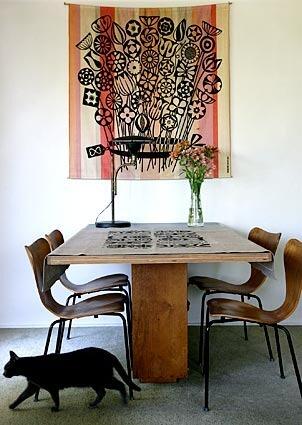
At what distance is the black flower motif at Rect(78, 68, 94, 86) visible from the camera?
3.18 m

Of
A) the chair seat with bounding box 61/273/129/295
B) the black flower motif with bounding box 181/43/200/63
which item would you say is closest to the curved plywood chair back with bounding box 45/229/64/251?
the chair seat with bounding box 61/273/129/295

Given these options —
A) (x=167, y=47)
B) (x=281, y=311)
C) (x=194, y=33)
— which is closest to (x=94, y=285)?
(x=281, y=311)

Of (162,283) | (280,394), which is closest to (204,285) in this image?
(162,283)

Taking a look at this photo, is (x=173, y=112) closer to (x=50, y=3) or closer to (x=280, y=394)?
(x=50, y=3)

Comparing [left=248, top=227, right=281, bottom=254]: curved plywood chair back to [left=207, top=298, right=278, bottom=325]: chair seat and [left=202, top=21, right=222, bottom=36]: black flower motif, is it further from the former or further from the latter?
[left=202, top=21, right=222, bottom=36]: black flower motif

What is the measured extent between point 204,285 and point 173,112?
51.9 inches

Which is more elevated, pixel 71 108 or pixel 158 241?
pixel 71 108

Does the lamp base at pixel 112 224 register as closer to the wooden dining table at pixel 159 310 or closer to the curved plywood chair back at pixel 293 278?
the wooden dining table at pixel 159 310

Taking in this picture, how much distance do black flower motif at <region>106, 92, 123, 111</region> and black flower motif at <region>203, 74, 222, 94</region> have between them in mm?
641

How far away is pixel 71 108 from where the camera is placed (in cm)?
319

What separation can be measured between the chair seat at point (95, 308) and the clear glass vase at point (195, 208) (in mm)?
843

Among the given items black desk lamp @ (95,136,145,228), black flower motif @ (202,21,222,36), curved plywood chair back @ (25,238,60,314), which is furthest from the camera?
black flower motif @ (202,21,222,36)

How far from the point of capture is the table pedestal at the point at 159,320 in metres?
2.20

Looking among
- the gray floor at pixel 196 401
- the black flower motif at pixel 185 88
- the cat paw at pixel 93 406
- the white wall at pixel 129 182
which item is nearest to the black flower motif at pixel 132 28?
the white wall at pixel 129 182
